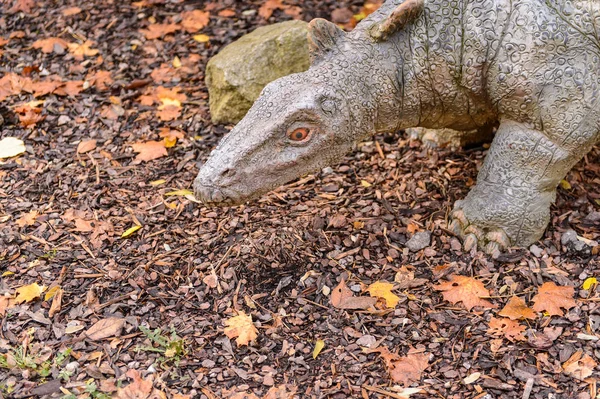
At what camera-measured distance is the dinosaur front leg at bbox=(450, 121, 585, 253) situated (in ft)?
14.3

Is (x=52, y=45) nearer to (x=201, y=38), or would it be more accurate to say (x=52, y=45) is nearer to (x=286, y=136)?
(x=201, y=38)

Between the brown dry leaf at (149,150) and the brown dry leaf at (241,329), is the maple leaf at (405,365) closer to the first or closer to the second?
the brown dry leaf at (241,329)

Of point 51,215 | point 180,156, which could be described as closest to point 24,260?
point 51,215

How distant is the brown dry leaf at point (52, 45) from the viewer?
259 inches

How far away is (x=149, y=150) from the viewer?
5547mm

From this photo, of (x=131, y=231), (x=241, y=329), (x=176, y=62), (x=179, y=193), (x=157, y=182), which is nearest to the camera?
(x=241, y=329)

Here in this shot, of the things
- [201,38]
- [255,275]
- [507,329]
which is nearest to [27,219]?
[255,275]

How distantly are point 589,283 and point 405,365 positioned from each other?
4.16 ft

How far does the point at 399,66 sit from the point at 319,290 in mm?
1355

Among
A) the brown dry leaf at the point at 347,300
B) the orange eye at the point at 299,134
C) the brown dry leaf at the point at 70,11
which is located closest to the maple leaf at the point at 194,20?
the brown dry leaf at the point at 70,11

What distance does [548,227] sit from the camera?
4801mm

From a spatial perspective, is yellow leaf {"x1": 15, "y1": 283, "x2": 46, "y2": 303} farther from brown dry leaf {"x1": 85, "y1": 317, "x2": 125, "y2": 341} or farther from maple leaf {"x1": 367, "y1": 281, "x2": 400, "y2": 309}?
maple leaf {"x1": 367, "y1": 281, "x2": 400, "y2": 309}

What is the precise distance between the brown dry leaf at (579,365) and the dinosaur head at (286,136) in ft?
5.43

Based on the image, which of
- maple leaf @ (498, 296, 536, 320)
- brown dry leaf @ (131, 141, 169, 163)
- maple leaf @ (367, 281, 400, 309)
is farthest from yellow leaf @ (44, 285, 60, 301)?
maple leaf @ (498, 296, 536, 320)
